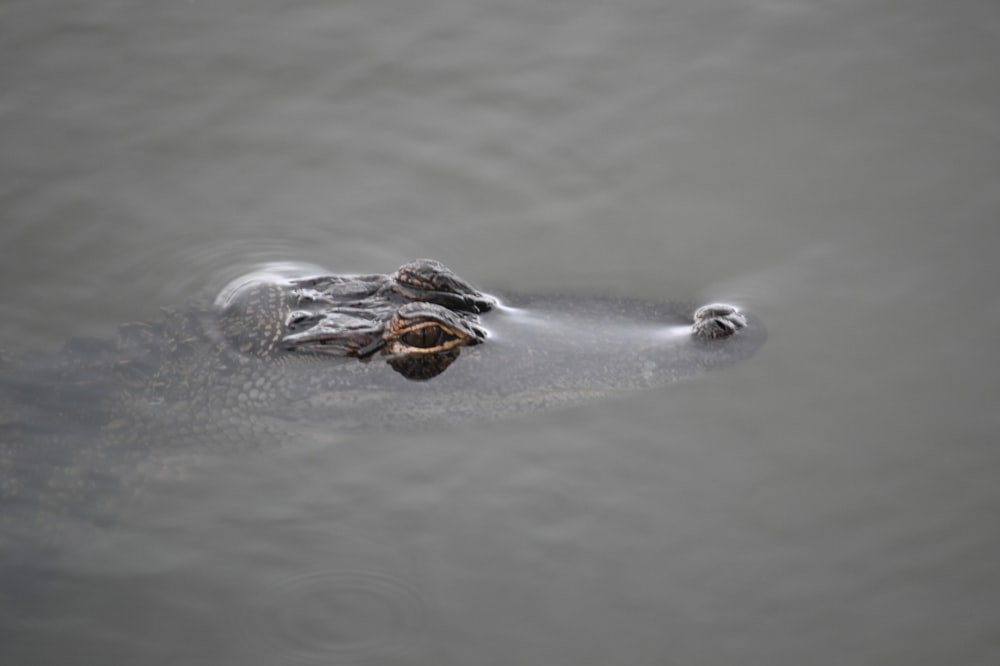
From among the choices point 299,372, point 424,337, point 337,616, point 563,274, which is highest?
point 563,274

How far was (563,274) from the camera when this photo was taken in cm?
607

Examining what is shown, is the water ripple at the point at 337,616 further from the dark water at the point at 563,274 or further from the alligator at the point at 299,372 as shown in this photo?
the alligator at the point at 299,372

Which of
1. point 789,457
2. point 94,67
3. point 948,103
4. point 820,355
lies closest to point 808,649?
point 789,457

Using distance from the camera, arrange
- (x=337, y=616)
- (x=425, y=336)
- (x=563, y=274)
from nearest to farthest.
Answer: (x=337, y=616), (x=425, y=336), (x=563, y=274)

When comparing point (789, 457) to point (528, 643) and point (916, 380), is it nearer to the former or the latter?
point (916, 380)

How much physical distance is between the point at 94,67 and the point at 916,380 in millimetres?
6288

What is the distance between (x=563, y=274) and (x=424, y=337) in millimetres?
1380

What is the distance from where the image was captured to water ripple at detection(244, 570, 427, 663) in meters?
4.06

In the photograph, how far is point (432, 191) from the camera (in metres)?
6.63

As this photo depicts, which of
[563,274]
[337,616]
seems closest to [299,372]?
[337,616]

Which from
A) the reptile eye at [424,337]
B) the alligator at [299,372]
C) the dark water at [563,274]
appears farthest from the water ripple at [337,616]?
the reptile eye at [424,337]

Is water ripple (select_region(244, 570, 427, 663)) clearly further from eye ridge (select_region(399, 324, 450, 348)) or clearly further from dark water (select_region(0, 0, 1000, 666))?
eye ridge (select_region(399, 324, 450, 348))

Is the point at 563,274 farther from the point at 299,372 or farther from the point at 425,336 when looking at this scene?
the point at 299,372

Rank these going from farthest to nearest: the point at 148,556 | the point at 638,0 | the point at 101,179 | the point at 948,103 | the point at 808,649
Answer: the point at 638,0 < the point at 948,103 < the point at 101,179 < the point at 148,556 < the point at 808,649
